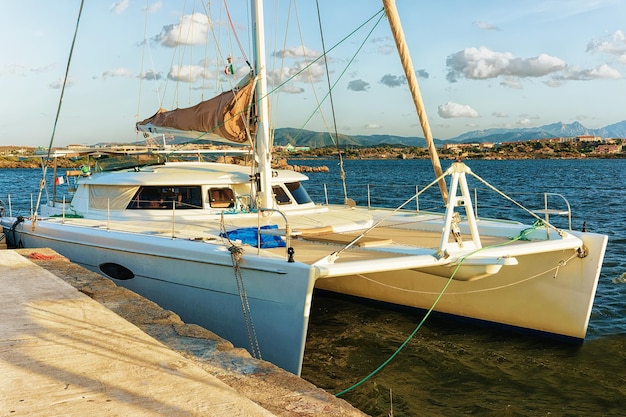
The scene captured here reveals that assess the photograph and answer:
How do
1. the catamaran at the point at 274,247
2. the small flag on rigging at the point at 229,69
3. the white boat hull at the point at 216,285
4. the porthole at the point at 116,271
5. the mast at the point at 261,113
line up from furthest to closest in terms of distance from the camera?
the small flag on rigging at the point at 229,69, the mast at the point at 261,113, the porthole at the point at 116,271, the catamaran at the point at 274,247, the white boat hull at the point at 216,285

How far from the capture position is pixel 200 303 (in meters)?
7.91

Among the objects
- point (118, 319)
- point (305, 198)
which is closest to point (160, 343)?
point (118, 319)

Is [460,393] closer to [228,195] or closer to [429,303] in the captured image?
[429,303]

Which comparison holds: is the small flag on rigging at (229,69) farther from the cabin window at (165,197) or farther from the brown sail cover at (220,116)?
the cabin window at (165,197)

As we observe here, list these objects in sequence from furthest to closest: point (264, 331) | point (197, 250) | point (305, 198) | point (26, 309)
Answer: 1. point (305, 198)
2. point (197, 250)
3. point (264, 331)
4. point (26, 309)

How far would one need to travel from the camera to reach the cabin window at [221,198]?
10.5 meters

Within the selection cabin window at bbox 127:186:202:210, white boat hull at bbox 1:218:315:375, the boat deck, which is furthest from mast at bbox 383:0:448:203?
cabin window at bbox 127:186:202:210

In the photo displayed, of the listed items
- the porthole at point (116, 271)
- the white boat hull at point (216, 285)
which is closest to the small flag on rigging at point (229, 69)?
the white boat hull at point (216, 285)

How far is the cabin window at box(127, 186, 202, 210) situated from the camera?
10414 millimetres

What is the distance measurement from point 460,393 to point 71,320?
15.7 feet

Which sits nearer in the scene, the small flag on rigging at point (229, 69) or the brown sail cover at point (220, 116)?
the brown sail cover at point (220, 116)

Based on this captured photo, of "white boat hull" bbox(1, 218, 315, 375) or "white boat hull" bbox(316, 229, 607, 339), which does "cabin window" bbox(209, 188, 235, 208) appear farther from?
"white boat hull" bbox(316, 229, 607, 339)

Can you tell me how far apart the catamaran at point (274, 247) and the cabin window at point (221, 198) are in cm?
2

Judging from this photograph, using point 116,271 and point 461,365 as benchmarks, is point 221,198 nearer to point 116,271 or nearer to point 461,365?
point 116,271
